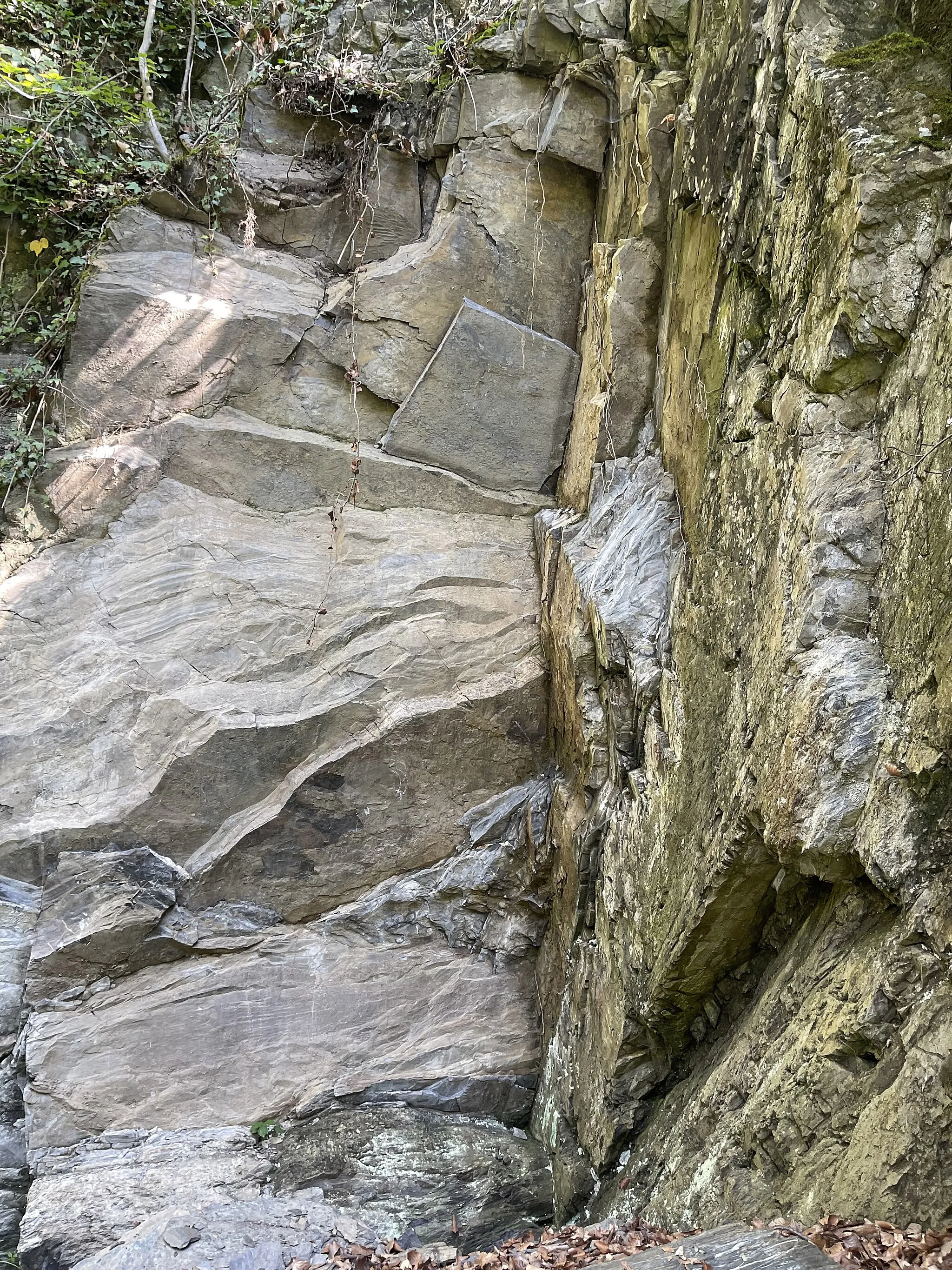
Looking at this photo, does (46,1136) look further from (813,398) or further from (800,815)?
(813,398)

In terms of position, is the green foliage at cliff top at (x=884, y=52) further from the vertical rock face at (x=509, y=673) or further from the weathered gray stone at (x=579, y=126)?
the weathered gray stone at (x=579, y=126)

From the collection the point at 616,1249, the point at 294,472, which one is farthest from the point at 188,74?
the point at 616,1249

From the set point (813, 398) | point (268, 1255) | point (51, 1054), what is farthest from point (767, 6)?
point (51, 1054)

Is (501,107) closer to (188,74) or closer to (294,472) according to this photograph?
(188,74)

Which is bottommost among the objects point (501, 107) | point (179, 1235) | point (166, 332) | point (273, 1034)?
point (179, 1235)

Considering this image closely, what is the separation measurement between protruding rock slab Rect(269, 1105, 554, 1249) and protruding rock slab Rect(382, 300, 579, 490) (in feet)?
14.5

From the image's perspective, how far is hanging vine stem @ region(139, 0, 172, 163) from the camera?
24.5 ft

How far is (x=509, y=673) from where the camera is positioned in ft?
21.0

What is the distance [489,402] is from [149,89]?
404 cm

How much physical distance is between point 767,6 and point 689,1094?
506 cm

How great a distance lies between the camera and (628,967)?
4680 mm

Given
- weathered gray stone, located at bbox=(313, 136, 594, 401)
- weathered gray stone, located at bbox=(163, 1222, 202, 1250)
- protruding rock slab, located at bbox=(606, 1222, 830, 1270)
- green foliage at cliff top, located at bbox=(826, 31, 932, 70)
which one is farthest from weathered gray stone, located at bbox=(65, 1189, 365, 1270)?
green foliage at cliff top, located at bbox=(826, 31, 932, 70)

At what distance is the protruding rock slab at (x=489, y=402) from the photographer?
6969mm

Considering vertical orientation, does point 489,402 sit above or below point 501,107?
below
